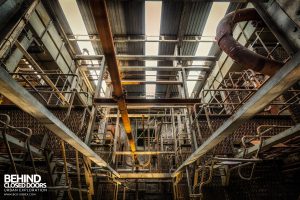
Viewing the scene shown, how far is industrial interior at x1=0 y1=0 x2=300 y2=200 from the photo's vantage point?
6.99 ft

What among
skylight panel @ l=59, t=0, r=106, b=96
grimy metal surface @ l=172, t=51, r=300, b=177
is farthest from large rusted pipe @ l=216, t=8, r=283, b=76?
skylight panel @ l=59, t=0, r=106, b=96

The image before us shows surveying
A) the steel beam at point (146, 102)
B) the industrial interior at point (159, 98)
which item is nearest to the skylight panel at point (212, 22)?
the industrial interior at point (159, 98)

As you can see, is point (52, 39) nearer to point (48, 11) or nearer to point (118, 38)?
point (48, 11)

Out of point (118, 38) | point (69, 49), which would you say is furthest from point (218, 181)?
point (69, 49)

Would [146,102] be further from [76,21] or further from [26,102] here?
[76,21]

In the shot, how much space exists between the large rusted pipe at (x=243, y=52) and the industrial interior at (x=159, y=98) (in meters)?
0.02

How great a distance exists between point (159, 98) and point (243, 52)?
1.84 m

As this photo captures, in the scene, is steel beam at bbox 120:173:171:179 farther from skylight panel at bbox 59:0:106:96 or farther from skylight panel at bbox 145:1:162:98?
skylight panel at bbox 59:0:106:96

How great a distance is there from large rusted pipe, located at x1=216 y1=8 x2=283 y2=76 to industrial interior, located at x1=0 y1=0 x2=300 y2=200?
2 centimetres

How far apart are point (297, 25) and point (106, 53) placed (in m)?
1.89

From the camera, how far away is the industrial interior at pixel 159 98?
213cm

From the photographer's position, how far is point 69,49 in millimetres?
8320

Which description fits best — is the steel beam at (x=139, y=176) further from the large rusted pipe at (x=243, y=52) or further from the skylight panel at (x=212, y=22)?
the skylight panel at (x=212, y=22)

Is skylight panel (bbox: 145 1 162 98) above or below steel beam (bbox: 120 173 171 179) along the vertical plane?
above
